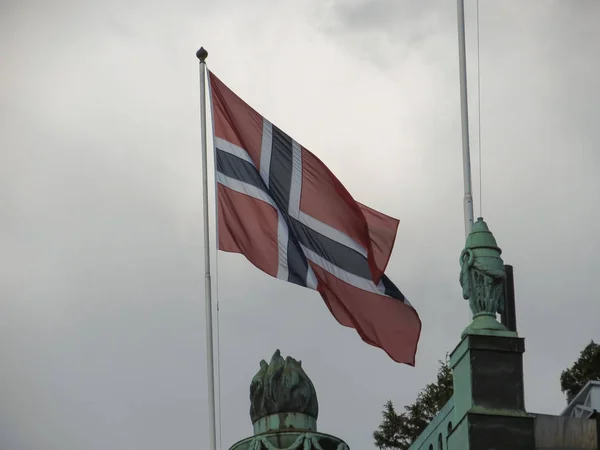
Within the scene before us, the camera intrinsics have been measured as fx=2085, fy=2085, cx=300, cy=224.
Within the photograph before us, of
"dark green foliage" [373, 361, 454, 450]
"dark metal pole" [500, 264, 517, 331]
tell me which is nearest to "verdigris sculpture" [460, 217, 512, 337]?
"dark metal pole" [500, 264, 517, 331]

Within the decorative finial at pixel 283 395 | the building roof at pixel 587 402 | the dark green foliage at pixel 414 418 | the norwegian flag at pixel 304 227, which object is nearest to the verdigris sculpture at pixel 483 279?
the building roof at pixel 587 402

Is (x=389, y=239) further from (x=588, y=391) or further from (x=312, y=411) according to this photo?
(x=312, y=411)

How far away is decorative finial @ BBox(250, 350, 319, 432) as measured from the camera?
24.9m

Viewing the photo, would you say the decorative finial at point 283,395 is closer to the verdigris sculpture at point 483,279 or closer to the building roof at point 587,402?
the verdigris sculpture at point 483,279

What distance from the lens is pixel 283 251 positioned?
96.2 feet

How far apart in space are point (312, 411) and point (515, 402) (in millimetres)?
2438

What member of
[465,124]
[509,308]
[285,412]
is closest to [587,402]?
[509,308]

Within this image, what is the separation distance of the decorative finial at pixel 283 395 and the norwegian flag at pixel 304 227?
13.2 ft

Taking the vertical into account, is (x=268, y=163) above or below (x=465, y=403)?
above

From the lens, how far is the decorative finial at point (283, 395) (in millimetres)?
24938

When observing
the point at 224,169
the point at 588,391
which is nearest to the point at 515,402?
the point at 588,391

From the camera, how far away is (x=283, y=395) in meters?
24.9

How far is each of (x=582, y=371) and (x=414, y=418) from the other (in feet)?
15.7

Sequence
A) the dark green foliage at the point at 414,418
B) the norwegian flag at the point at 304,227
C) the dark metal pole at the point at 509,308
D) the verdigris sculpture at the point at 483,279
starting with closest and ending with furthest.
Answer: the verdigris sculpture at the point at 483,279, the dark metal pole at the point at 509,308, the norwegian flag at the point at 304,227, the dark green foliage at the point at 414,418
